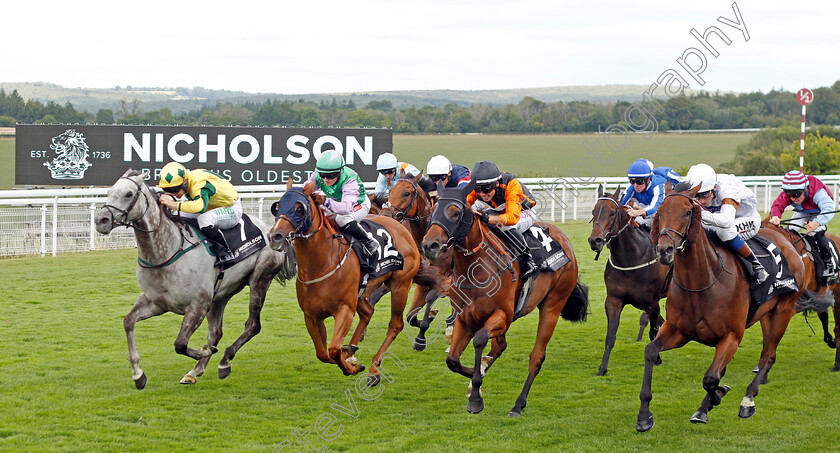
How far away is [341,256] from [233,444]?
160 cm

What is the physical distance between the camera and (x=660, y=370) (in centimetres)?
706

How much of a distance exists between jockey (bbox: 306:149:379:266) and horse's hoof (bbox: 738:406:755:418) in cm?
275

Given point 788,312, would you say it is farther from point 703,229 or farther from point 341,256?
point 341,256

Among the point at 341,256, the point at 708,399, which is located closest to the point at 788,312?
the point at 708,399

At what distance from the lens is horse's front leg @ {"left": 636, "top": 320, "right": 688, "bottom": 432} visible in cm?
529

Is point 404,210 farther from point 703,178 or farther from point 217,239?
point 703,178

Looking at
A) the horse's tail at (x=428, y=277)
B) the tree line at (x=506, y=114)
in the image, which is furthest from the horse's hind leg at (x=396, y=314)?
the tree line at (x=506, y=114)

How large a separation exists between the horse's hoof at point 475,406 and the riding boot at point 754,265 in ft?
6.41

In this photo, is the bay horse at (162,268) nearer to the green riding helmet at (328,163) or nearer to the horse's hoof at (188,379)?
the horse's hoof at (188,379)

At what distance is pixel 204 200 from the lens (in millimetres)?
6441

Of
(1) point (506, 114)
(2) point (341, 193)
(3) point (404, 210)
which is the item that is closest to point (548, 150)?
(1) point (506, 114)

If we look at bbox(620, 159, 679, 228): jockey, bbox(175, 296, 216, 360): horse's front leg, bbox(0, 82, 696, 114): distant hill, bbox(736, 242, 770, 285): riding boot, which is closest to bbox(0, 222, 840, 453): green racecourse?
bbox(175, 296, 216, 360): horse's front leg

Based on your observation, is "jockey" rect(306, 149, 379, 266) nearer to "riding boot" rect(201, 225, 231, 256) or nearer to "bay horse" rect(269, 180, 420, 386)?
"bay horse" rect(269, 180, 420, 386)

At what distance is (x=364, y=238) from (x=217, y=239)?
3.67 feet
